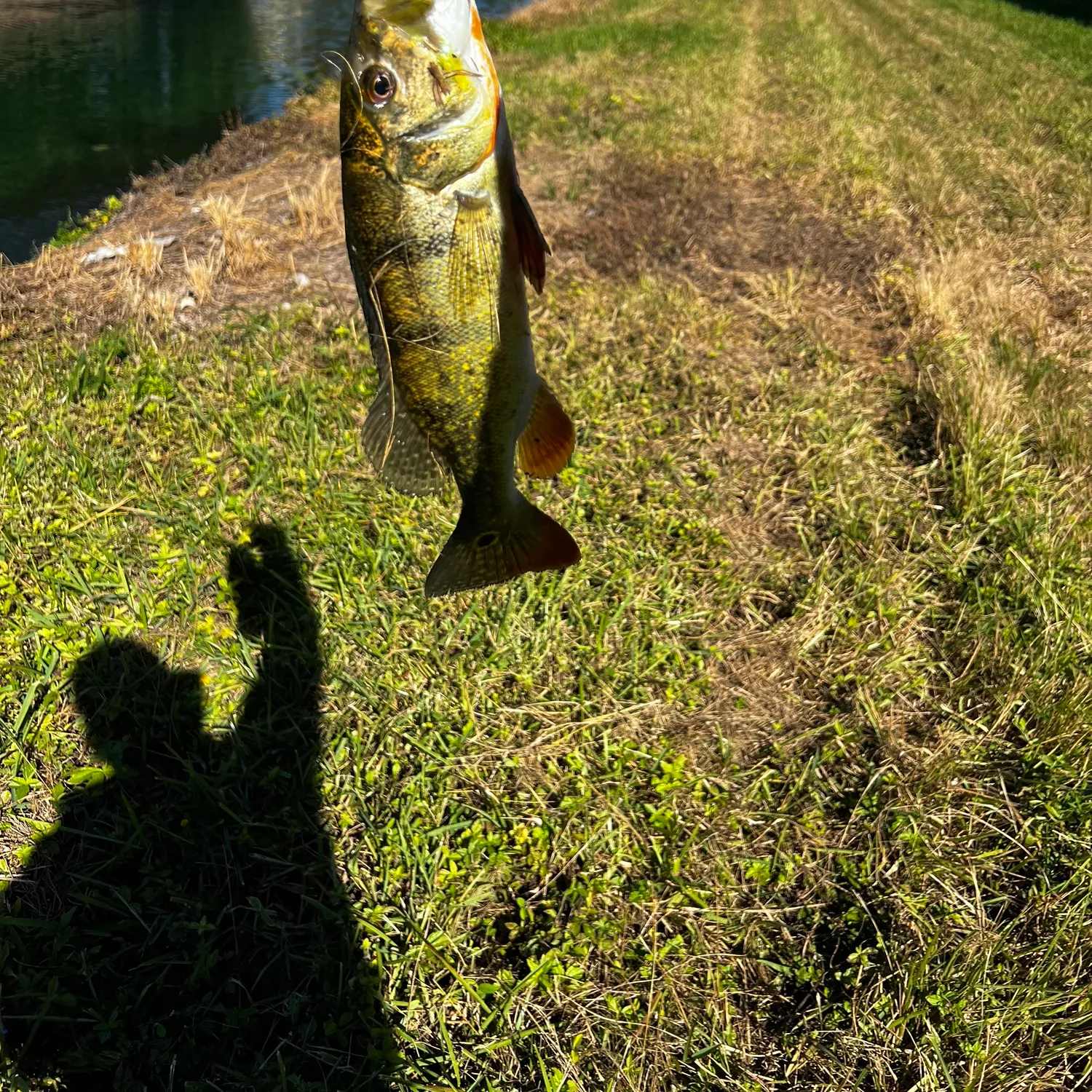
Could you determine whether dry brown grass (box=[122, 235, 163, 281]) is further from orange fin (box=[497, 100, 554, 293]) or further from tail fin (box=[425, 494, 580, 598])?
orange fin (box=[497, 100, 554, 293])

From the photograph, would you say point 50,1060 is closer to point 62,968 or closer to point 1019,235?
point 62,968

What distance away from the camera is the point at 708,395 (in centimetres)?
461

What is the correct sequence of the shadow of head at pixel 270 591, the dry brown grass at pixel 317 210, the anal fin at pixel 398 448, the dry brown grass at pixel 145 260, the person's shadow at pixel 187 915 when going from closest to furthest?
1. the anal fin at pixel 398 448
2. the person's shadow at pixel 187 915
3. the shadow of head at pixel 270 591
4. the dry brown grass at pixel 145 260
5. the dry brown grass at pixel 317 210

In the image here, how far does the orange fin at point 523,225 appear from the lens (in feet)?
4.99

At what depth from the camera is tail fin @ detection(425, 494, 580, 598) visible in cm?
193

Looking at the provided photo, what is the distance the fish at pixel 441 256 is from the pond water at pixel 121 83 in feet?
22.0

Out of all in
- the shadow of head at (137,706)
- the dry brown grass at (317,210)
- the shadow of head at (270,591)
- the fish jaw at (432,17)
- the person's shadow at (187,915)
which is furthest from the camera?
the dry brown grass at (317,210)

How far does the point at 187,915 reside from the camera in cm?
226

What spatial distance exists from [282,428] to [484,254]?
2.86 meters

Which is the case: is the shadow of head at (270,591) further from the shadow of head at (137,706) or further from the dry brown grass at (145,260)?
the dry brown grass at (145,260)

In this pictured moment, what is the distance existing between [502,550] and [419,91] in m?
1.04

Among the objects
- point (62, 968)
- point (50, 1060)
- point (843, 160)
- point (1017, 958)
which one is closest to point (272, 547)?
point (62, 968)

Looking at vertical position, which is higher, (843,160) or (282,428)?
(843,160)

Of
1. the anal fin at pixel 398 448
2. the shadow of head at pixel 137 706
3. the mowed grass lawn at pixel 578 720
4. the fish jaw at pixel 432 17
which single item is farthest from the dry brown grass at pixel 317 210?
the fish jaw at pixel 432 17
